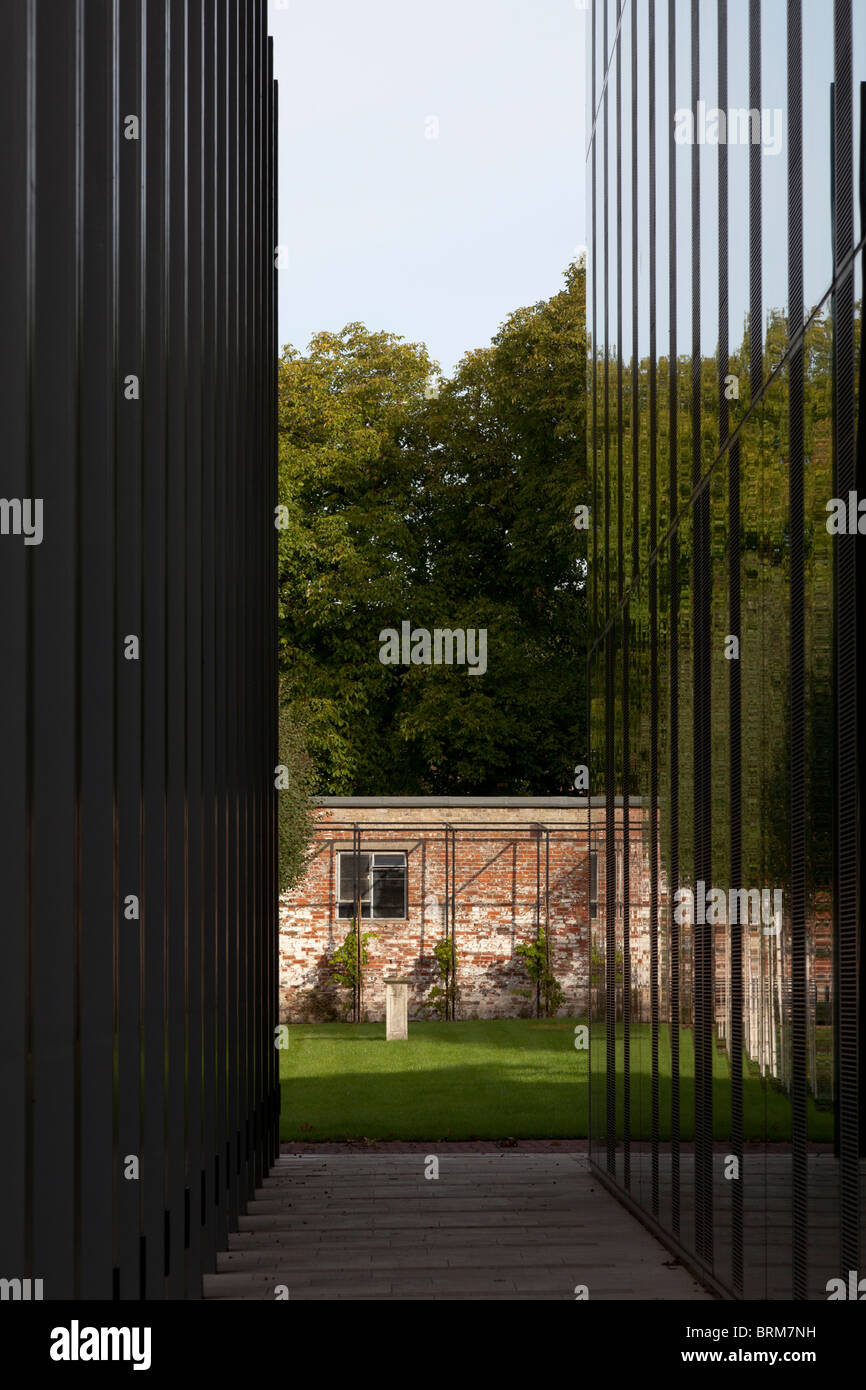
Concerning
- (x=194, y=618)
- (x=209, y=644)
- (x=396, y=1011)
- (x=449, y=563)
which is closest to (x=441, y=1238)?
(x=209, y=644)

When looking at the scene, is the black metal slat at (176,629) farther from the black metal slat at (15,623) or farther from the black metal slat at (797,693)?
the black metal slat at (797,693)

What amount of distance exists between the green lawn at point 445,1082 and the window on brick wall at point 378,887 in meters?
2.36

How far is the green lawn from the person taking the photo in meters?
17.3

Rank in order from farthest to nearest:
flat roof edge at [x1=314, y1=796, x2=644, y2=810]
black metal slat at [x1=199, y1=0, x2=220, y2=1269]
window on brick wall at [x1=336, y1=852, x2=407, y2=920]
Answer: window on brick wall at [x1=336, y1=852, x2=407, y2=920]
flat roof edge at [x1=314, y1=796, x2=644, y2=810]
black metal slat at [x1=199, y1=0, x2=220, y2=1269]

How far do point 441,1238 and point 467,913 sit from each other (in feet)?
60.6

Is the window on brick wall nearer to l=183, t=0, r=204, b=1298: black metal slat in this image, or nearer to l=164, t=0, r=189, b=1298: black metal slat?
l=183, t=0, r=204, b=1298: black metal slat

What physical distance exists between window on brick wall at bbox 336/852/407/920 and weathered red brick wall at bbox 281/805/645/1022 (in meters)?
0.17

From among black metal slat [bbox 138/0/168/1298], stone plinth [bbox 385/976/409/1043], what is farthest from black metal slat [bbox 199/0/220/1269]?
stone plinth [bbox 385/976/409/1043]

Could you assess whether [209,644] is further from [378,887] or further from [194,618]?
[378,887]

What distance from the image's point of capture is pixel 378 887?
28656 mm

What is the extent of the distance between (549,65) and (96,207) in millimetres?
44428

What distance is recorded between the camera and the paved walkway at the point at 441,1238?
838cm
